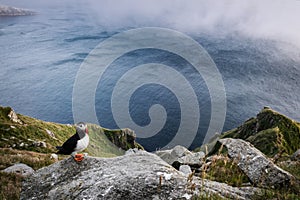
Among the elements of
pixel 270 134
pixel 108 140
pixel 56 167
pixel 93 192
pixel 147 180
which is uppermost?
pixel 147 180

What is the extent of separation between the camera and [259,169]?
35.8 feet

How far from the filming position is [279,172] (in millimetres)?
10109

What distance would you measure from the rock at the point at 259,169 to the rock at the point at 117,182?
110 centimetres

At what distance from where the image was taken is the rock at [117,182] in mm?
8883

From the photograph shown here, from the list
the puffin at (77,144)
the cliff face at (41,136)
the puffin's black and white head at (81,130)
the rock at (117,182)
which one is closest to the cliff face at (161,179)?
the rock at (117,182)

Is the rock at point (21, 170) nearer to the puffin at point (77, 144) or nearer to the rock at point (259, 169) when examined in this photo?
the puffin at point (77, 144)

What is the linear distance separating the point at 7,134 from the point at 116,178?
61393 millimetres

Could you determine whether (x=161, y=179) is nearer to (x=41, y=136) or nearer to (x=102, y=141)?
(x=41, y=136)

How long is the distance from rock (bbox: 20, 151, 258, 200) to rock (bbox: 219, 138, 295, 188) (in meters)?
1.10

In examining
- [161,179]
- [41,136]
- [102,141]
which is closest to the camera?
[161,179]

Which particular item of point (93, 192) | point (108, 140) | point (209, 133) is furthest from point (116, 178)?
point (209, 133)

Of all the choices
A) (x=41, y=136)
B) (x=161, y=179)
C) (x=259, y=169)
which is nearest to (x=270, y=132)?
(x=41, y=136)

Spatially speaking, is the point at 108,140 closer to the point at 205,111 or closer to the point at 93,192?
the point at 205,111

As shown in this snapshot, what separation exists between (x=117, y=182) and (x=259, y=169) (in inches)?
232
